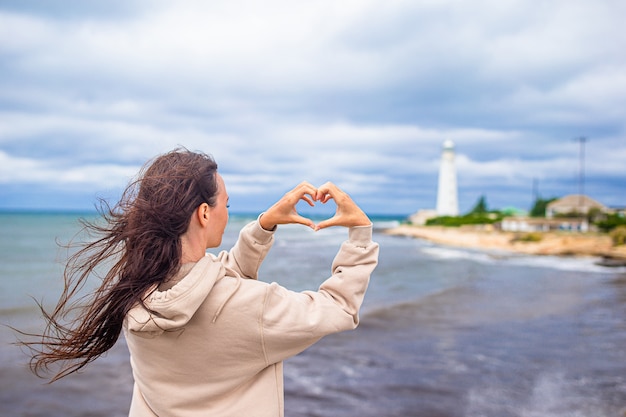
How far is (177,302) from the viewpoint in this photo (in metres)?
1.24

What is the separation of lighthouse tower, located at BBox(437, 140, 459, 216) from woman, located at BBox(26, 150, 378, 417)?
263ft

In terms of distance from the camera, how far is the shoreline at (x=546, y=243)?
2991cm

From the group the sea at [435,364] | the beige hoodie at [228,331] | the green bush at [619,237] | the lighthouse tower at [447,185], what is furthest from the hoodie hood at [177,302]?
the lighthouse tower at [447,185]

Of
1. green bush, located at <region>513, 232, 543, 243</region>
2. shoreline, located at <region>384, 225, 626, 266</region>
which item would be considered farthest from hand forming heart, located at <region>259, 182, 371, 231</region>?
green bush, located at <region>513, 232, 543, 243</region>

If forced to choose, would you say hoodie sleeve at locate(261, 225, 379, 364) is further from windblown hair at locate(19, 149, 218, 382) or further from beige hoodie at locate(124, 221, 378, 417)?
windblown hair at locate(19, 149, 218, 382)

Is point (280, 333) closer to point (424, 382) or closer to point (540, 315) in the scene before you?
point (424, 382)

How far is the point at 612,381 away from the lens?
664 cm

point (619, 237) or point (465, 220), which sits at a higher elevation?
point (619, 237)

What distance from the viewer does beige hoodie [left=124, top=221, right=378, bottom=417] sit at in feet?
4.24

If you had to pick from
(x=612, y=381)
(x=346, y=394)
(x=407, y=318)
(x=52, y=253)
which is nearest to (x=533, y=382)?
(x=612, y=381)

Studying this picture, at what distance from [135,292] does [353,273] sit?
0.52 m

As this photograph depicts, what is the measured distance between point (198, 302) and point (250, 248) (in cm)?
45

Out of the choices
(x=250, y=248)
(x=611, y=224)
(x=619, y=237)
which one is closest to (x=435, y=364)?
(x=250, y=248)

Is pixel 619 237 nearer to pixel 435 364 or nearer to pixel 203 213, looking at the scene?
pixel 435 364
